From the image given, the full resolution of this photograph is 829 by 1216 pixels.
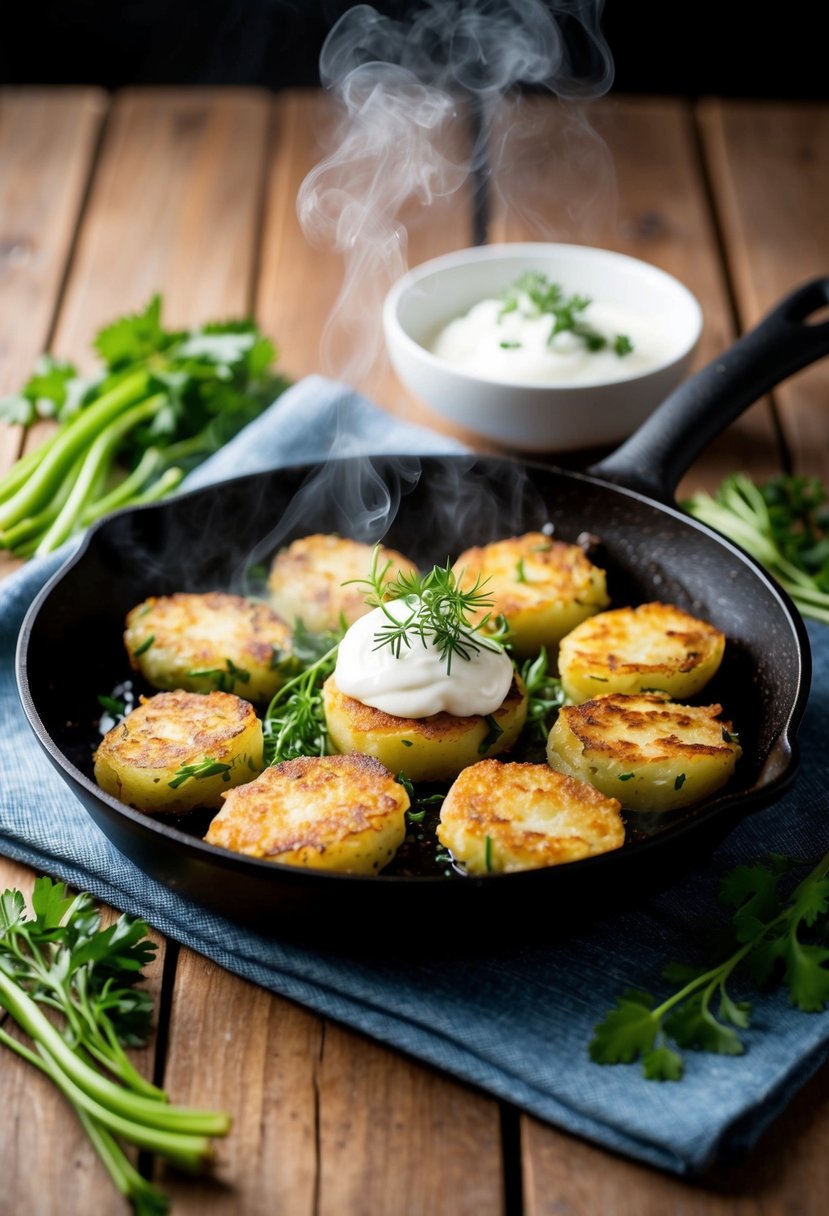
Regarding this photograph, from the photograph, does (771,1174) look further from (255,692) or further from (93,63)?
(93,63)

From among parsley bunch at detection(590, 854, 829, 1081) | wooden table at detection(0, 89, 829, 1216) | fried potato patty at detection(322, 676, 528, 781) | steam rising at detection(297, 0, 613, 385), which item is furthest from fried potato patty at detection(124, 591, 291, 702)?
steam rising at detection(297, 0, 613, 385)

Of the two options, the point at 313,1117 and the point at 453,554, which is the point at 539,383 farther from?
the point at 313,1117

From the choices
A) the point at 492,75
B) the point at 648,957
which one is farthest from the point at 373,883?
the point at 492,75

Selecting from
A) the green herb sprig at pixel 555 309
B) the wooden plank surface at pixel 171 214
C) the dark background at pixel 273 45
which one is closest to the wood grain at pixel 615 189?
the green herb sprig at pixel 555 309

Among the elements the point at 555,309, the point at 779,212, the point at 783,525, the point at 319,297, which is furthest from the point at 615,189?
the point at 783,525

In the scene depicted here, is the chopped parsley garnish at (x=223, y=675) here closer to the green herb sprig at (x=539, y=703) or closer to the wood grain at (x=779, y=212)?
the green herb sprig at (x=539, y=703)

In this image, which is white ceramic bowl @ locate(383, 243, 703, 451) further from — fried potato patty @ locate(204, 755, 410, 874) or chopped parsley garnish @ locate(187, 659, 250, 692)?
fried potato patty @ locate(204, 755, 410, 874)
